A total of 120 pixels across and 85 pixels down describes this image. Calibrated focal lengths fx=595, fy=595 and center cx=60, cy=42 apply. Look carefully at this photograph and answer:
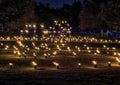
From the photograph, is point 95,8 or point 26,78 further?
point 95,8

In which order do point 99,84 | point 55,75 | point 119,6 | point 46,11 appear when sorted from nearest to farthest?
point 99,84 → point 55,75 → point 119,6 → point 46,11

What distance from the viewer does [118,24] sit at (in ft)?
216

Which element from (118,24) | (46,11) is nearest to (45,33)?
(118,24)

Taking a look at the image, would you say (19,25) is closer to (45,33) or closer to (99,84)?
(45,33)

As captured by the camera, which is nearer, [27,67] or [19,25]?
[27,67]

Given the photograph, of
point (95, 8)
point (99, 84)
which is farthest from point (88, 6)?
point (99, 84)

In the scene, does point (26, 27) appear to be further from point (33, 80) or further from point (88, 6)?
point (33, 80)

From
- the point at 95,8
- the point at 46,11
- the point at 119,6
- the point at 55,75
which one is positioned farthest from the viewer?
the point at 46,11

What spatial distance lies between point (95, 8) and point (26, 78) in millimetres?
83546

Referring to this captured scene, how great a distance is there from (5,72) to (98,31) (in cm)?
8266

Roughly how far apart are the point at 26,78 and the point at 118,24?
44.9m

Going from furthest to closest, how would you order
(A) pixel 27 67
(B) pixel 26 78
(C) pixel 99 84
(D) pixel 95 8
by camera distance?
1. (D) pixel 95 8
2. (A) pixel 27 67
3. (B) pixel 26 78
4. (C) pixel 99 84

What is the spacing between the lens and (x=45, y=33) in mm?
97062

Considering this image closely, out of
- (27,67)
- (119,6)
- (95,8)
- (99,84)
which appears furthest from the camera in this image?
(95,8)
